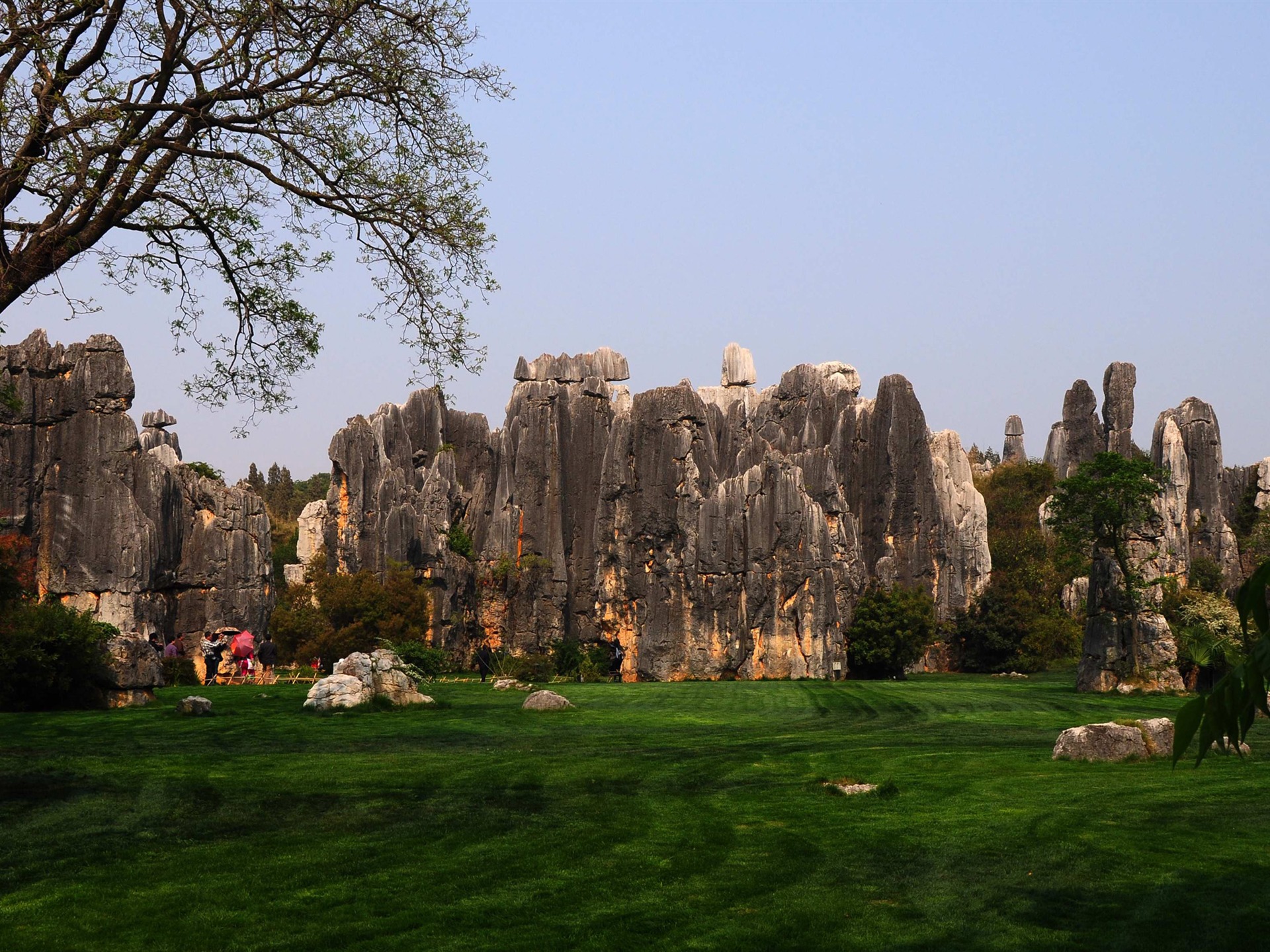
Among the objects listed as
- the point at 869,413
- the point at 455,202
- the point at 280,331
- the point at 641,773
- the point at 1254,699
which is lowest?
the point at 641,773

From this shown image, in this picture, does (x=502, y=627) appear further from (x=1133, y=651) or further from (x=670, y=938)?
(x=670, y=938)

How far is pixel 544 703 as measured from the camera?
26094 millimetres

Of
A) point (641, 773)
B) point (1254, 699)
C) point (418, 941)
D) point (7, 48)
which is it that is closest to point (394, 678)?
point (641, 773)

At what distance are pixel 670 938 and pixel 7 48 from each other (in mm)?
11457

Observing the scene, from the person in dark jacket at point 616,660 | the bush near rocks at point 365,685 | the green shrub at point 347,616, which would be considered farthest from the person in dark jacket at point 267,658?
the bush near rocks at point 365,685

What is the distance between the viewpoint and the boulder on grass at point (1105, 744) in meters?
16.4

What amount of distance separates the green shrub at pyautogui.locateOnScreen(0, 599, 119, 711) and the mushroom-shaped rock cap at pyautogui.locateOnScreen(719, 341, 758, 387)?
69.3 metres

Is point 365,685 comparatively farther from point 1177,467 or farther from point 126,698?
point 1177,467

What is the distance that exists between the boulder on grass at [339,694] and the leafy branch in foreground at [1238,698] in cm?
2160

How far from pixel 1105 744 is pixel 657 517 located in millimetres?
40131

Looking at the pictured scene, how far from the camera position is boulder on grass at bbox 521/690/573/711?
2602 centimetres

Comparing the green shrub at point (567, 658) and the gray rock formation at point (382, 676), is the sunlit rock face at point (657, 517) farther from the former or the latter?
the gray rock formation at point (382, 676)

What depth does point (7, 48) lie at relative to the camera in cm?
1245

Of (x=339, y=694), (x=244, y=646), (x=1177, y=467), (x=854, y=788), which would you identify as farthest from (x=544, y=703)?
(x=1177, y=467)
